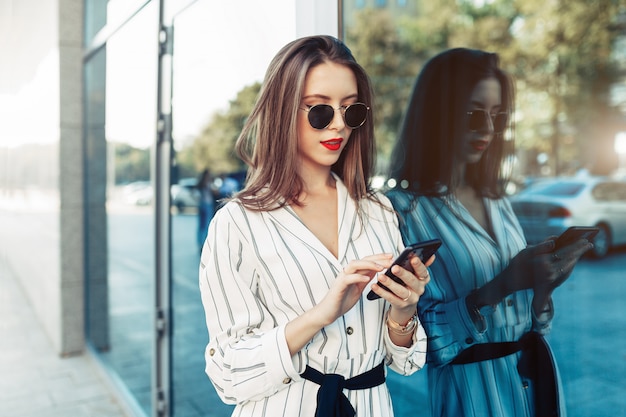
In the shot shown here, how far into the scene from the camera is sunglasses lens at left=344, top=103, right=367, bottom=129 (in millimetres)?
1534

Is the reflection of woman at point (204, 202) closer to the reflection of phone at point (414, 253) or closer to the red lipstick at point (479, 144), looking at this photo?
the red lipstick at point (479, 144)

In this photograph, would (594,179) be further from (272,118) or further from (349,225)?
(272,118)

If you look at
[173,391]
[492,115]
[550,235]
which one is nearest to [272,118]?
[492,115]

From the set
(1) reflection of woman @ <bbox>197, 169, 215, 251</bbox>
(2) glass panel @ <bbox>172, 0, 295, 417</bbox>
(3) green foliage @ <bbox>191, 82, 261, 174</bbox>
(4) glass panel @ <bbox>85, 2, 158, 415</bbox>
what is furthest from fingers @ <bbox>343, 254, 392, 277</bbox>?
(4) glass panel @ <bbox>85, 2, 158, 415</bbox>

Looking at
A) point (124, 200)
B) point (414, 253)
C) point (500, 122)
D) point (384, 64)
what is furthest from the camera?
point (124, 200)

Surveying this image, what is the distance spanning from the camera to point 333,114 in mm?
1528

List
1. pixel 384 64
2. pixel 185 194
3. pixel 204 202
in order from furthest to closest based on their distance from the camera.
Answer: pixel 185 194, pixel 204 202, pixel 384 64

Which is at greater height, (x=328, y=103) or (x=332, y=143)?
(x=328, y=103)

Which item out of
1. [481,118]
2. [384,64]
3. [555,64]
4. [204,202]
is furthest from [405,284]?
[204,202]

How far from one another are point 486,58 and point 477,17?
0.92ft

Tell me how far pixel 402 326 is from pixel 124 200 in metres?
3.84

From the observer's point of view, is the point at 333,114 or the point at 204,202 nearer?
the point at 333,114

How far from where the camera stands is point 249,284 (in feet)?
5.04

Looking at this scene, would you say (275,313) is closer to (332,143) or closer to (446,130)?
(332,143)
